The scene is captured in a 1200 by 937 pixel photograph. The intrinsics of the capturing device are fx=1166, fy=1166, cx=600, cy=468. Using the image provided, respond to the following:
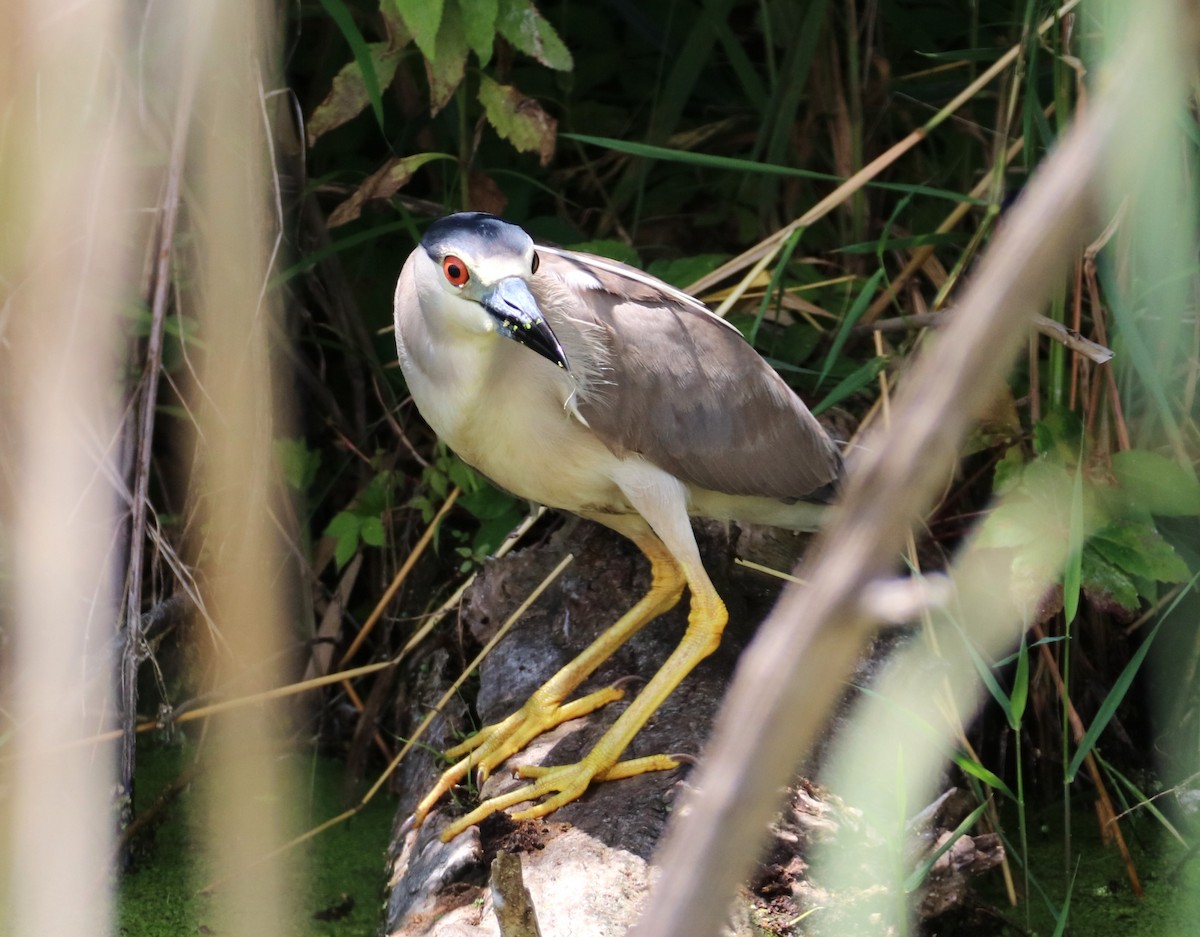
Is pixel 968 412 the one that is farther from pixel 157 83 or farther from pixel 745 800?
pixel 157 83

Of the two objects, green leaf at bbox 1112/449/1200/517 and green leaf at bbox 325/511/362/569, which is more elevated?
green leaf at bbox 1112/449/1200/517

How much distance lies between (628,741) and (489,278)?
911 millimetres

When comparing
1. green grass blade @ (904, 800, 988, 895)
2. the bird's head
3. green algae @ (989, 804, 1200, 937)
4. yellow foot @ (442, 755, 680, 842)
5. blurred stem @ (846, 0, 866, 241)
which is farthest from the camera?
blurred stem @ (846, 0, 866, 241)

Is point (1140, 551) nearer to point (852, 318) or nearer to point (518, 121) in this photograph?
point (852, 318)

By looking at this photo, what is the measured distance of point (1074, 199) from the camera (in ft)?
1.59

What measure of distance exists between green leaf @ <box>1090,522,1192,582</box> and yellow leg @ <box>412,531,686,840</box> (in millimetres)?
857

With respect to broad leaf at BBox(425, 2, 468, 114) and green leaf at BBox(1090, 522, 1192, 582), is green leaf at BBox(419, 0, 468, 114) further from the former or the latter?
green leaf at BBox(1090, 522, 1192, 582)

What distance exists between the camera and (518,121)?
271 centimetres

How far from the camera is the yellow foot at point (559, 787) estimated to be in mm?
2127

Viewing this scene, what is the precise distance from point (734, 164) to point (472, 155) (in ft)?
2.32

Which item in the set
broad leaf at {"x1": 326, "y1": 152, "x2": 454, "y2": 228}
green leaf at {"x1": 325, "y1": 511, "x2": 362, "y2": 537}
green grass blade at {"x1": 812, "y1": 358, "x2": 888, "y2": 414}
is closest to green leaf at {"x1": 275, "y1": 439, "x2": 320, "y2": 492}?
green leaf at {"x1": 325, "y1": 511, "x2": 362, "y2": 537}

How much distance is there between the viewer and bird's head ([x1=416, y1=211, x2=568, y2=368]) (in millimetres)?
2014

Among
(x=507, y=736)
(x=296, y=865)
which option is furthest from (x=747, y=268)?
(x=296, y=865)

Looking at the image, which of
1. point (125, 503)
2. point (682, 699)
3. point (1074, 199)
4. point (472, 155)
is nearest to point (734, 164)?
point (472, 155)
